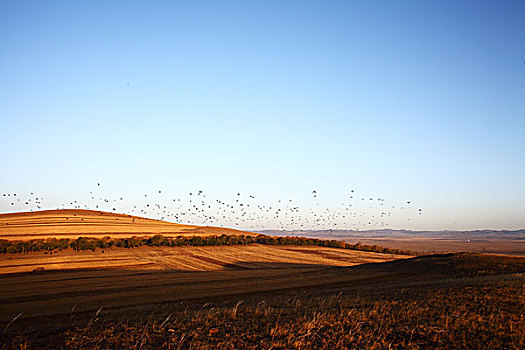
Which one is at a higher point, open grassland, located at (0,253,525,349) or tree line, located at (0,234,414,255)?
open grassland, located at (0,253,525,349)

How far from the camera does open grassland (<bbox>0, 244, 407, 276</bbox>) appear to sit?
48.2m

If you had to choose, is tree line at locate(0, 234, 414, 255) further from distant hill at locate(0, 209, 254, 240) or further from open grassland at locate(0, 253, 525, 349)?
open grassland at locate(0, 253, 525, 349)

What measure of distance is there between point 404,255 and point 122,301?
6713 centimetres

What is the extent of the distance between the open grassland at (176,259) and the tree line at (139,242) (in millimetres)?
1767

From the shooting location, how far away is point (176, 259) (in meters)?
57.6

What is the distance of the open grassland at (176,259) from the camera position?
48188mm

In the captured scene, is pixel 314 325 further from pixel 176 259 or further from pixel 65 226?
pixel 65 226

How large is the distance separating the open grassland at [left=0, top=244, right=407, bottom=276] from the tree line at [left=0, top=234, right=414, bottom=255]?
5.80ft

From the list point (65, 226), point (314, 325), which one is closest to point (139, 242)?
point (65, 226)

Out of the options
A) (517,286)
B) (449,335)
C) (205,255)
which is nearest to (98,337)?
(449,335)

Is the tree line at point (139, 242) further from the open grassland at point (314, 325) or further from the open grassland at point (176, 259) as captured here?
the open grassland at point (314, 325)

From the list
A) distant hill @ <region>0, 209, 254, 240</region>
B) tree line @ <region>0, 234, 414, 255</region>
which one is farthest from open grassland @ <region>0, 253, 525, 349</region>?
distant hill @ <region>0, 209, 254, 240</region>

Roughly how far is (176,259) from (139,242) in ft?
56.6

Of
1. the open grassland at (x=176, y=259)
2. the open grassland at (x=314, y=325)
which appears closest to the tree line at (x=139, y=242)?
the open grassland at (x=176, y=259)
